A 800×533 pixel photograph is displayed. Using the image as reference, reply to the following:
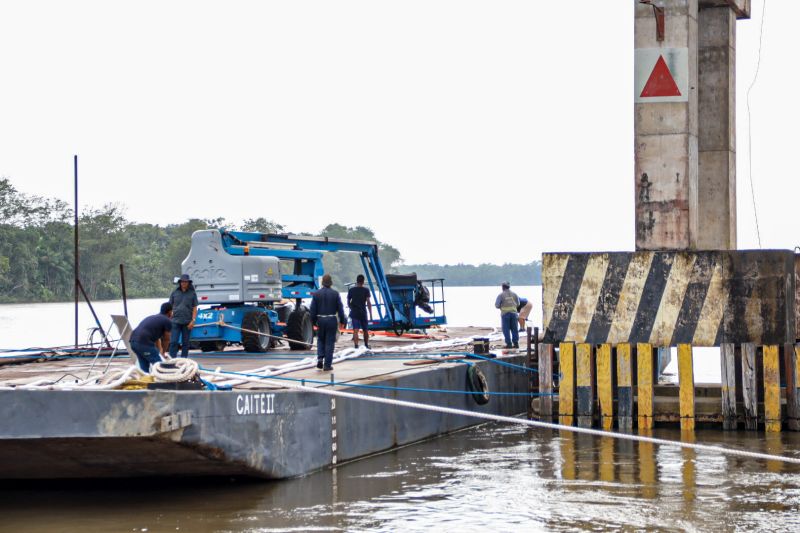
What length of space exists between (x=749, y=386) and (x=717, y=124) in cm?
626

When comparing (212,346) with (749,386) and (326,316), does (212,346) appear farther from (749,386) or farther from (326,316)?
(749,386)

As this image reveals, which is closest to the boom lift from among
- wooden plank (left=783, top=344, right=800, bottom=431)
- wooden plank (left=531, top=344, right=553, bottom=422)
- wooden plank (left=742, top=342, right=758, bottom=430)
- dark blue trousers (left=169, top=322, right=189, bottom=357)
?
dark blue trousers (left=169, top=322, right=189, bottom=357)

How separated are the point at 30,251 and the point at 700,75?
8652 cm

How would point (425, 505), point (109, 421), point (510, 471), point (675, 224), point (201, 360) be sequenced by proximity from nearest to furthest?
point (109, 421) < point (425, 505) < point (510, 471) < point (675, 224) < point (201, 360)

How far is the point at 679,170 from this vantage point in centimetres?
Answer: 1781

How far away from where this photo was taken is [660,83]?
59.1ft

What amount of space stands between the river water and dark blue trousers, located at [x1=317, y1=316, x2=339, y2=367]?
1.91 m

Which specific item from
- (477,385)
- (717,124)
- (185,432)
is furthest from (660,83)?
(185,432)

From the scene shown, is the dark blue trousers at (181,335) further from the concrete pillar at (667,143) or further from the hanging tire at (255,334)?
the concrete pillar at (667,143)

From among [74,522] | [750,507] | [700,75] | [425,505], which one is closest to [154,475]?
[74,522]

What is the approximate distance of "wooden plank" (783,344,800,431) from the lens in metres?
17.2

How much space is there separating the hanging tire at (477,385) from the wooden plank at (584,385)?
1.71 meters

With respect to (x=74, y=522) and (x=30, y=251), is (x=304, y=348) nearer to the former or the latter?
(x=74, y=522)

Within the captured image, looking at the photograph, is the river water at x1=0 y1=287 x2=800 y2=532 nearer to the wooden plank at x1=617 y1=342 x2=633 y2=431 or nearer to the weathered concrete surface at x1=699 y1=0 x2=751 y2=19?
the wooden plank at x1=617 y1=342 x2=633 y2=431
